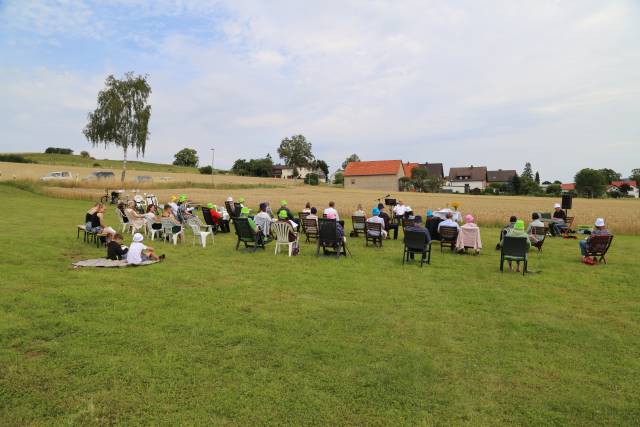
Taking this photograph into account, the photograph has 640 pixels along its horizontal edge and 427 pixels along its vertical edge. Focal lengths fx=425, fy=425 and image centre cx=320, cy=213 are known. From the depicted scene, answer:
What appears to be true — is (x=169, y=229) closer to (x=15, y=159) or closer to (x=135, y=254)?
(x=135, y=254)

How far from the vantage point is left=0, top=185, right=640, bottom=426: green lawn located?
381 centimetres

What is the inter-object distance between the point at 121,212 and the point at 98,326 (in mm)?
9837

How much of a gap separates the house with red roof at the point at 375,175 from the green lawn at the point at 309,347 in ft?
226

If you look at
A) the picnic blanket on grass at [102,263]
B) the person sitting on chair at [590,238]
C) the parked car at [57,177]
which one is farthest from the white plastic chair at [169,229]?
the parked car at [57,177]

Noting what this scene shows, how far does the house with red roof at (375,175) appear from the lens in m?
77.3

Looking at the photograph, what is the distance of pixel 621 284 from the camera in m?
8.82

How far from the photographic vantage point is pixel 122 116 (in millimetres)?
44625

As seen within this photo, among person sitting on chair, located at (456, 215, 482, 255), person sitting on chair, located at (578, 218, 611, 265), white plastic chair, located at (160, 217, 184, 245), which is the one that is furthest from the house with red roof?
white plastic chair, located at (160, 217, 184, 245)

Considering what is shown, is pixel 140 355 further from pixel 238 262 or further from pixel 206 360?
pixel 238 262

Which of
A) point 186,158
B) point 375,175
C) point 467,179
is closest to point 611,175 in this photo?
point 467,179

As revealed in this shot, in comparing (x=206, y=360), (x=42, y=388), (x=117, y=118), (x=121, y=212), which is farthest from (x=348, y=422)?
(x=117, y=118)

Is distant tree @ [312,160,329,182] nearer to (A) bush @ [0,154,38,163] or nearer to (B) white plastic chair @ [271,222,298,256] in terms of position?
(A) bush @ [0,154,38,163]

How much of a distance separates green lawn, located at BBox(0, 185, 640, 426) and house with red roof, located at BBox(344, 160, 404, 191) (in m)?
68.9

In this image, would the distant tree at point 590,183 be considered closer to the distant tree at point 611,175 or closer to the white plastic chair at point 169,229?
the distant tree at point 611,175
